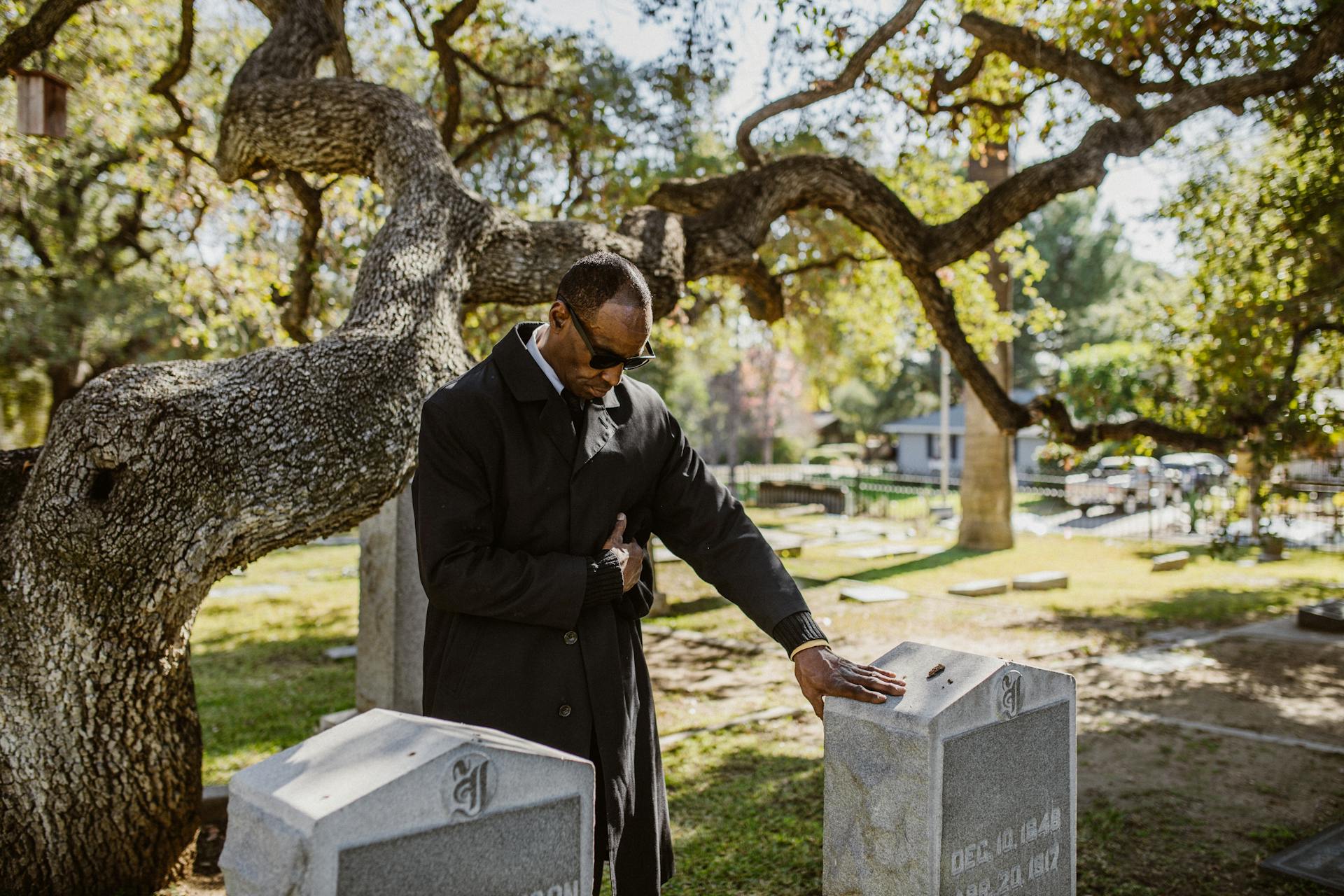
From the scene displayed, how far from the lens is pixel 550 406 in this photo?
2.85 metres

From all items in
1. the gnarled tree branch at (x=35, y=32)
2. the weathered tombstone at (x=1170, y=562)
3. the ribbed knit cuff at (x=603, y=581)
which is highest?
the gnarled tree branch at (x=35, y=32)

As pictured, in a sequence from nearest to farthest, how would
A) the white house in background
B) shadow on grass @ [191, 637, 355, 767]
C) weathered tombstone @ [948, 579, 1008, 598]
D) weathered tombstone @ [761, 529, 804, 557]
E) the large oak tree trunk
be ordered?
shadow on grass @ [191, 637, 355, 767]
weathered tombstone @ [948, 579, 1008, 598]
weathered tombstone @ [761, 529, 804, 557]
the large oak tree trunk
the white house in background

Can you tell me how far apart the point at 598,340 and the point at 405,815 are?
1331 mm

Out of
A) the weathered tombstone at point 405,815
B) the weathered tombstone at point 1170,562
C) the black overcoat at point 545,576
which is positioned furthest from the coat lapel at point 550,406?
the weathered tombstone at point 1170,562

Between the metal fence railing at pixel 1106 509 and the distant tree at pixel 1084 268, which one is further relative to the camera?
the distant tree at pixel 1084 268

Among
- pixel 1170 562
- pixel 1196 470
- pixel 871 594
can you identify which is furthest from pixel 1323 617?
pixel 1196 470

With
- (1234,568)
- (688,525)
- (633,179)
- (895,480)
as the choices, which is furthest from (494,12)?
(895,480)

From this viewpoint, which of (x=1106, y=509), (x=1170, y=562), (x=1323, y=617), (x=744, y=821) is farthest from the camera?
(x=1106, y=509)

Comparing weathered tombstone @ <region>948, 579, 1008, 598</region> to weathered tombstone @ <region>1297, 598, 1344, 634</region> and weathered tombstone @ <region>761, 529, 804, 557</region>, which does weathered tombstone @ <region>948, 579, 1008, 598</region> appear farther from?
weathered tombstone @ <region>1297, 598, 1344, 634</region>

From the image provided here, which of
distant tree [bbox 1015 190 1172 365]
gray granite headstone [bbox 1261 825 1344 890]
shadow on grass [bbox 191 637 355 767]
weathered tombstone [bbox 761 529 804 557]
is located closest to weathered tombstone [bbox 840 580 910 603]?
weathered tombstone [bbox 761 529 804 557]

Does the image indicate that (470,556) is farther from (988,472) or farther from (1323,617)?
(988,472)

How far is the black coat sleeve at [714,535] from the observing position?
307cm

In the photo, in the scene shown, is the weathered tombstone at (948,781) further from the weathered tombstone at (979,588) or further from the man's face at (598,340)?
the weathered tombstone at (979,588)

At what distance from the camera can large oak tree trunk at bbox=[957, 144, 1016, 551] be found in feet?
53.5
